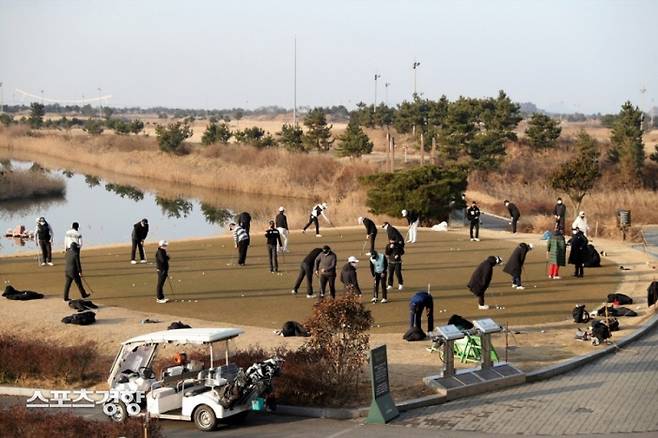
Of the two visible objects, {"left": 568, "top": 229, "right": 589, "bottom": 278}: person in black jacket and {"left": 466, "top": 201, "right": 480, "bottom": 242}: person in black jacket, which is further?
{"left": 466, "top": 201, "right": 480, "bottom": 242}: person in black jacket

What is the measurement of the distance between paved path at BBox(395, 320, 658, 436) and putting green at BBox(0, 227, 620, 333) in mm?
4278

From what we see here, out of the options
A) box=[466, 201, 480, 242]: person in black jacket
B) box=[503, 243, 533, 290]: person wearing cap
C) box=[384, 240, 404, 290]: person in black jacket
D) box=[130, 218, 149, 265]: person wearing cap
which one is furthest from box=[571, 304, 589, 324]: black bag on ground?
box=[466, 201, 480, 242]: person in black jacket

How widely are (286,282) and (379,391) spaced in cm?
1154

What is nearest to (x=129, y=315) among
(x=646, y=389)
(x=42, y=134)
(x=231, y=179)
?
(x=646, y=389)

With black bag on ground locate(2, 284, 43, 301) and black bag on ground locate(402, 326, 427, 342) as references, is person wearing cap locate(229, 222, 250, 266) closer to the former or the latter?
black bag on ground locate(2, 284, 43, 301)

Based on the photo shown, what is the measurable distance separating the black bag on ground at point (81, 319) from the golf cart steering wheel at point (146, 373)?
6.29m

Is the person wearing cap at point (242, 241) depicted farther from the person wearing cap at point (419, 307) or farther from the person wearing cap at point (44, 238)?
the person wearing cap at point (419, 307)

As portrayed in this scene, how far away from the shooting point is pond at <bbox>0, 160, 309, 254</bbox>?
46.4 meters

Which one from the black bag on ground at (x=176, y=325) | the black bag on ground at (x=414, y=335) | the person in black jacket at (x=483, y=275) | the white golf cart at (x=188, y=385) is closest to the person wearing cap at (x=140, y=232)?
the black bag on ground at (x=176, y=325)

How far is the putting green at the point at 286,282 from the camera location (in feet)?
71.5

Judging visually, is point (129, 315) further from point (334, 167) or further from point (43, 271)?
point (334, 167)

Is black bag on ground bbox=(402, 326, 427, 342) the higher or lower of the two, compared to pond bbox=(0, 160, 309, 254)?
lower

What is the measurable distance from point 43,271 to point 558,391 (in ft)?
56.4

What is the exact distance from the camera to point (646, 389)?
15.6 meters
